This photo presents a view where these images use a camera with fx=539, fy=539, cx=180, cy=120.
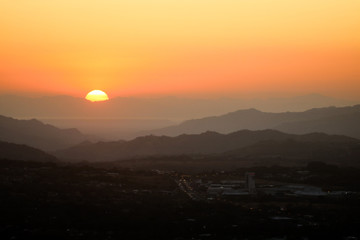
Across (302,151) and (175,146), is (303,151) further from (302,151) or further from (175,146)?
(175,146)

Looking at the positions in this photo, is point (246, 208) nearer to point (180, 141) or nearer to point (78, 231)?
point (78, 231)

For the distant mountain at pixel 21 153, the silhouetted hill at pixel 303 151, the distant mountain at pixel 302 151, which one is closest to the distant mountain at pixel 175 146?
the distant mountain at pixel 302 151

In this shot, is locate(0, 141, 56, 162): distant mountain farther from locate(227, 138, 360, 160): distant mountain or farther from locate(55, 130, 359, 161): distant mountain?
locate(227, 138, 360, 160): distant mountain

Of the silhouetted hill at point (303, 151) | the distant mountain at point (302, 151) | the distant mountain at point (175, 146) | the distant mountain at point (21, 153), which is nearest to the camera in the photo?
the distant mountain at point (21, 153)

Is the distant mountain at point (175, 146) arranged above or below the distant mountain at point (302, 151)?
above

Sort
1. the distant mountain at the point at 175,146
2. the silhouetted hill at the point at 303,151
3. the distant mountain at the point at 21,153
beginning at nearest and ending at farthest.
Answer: the distant mountain at the point at 21,153
the silhouetted hill at the point at 303,151
the distant mountain at the point at 175,146

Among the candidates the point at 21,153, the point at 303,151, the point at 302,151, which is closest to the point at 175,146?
the point at 302,151

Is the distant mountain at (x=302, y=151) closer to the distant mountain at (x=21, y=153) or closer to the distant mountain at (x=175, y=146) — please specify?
the distant mountain at (x=175, y=146)

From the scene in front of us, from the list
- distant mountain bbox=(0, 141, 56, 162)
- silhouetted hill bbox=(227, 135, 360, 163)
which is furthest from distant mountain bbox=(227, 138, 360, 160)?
distant mountain bbox=(0, 141, 56, 162)

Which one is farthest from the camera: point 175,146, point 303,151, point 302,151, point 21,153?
point 175,146

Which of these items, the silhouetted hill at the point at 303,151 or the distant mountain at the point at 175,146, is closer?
the silhouetted hill at the point at 303,151
